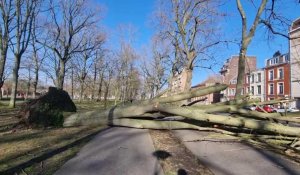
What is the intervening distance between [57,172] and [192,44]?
30324 mm

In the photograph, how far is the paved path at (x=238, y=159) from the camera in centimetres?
641

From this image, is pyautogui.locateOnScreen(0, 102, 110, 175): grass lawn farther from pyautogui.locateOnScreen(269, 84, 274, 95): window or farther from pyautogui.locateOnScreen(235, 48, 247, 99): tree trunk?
pyautogui.locateOnScreen(269, 84, 274, 95): window

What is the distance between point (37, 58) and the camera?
51969 mm

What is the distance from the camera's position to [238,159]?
745 cm

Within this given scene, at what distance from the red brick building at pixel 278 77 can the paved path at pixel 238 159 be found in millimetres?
59462

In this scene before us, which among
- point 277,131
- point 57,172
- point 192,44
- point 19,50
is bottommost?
point 57,172

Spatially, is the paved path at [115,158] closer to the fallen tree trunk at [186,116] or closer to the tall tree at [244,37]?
the fallen tree trunk at [186,116]

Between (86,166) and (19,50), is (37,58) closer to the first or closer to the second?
(19,50)

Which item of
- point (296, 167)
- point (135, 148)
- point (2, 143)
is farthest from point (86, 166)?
A: point (296, 167)

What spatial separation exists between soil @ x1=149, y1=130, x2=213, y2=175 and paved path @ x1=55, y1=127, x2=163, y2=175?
7.9 inches

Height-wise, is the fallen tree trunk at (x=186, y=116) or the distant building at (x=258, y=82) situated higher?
the distant building at (x=258, y=82)

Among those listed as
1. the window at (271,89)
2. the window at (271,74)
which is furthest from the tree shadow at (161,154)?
the window at (271,74)

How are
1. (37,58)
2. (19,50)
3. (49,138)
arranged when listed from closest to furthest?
(49,138) < (19,50) < (37,58)

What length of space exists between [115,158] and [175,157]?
1.46 m
